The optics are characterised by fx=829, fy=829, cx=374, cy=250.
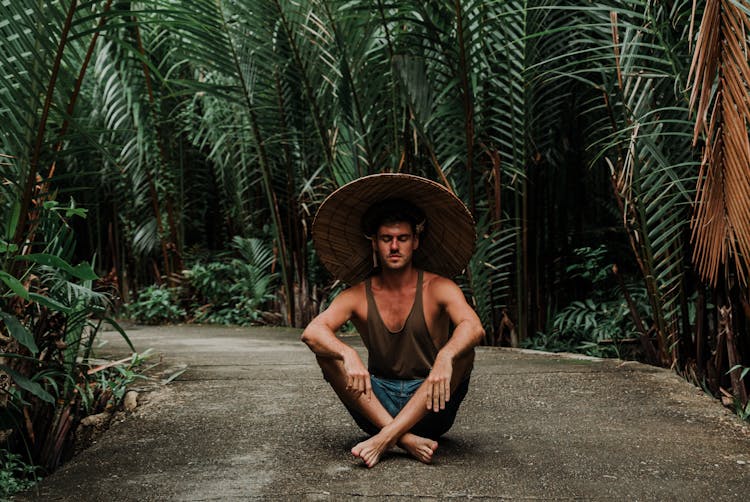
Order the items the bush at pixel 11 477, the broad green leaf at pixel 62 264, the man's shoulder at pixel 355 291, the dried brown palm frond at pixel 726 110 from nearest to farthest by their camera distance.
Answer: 1. the dried brown palm frond at pixel 726 110
2. the broad green leaf at pixel 62 264
3. the bush at pixel 11 477
4. the man's shoulder at pixel 355 291

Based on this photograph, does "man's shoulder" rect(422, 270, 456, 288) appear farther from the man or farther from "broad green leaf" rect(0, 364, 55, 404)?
"broad green leaf" rect(0, 364, 55, 404)

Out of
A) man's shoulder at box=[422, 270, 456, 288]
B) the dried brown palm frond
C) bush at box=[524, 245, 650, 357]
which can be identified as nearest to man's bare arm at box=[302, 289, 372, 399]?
man's shoulder at box=[422, 270, 456, 288]

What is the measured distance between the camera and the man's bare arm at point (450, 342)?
2.60 metres

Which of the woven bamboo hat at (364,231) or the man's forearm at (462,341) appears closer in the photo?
the man's forearm at (462,341)

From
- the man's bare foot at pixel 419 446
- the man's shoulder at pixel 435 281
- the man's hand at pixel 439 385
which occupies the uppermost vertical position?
the man's shoulder at pixel 435 281

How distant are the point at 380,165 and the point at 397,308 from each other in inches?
132

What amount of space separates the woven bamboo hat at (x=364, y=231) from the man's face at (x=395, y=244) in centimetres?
14

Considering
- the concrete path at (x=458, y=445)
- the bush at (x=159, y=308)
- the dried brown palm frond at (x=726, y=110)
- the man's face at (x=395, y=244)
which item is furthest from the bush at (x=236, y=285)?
the dried brown palm frond at (x=726, y=110)

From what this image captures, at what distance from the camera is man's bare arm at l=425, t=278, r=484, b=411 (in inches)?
102

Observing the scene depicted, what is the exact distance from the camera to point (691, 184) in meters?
4.26

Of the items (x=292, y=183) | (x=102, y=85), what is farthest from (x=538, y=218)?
(x=102, y=85)

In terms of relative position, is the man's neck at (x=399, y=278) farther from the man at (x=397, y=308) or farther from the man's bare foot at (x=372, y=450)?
the man's bare foot at (x=372, y=450)

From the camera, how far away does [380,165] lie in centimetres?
618

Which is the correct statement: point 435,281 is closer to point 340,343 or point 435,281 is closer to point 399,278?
point 399,278
